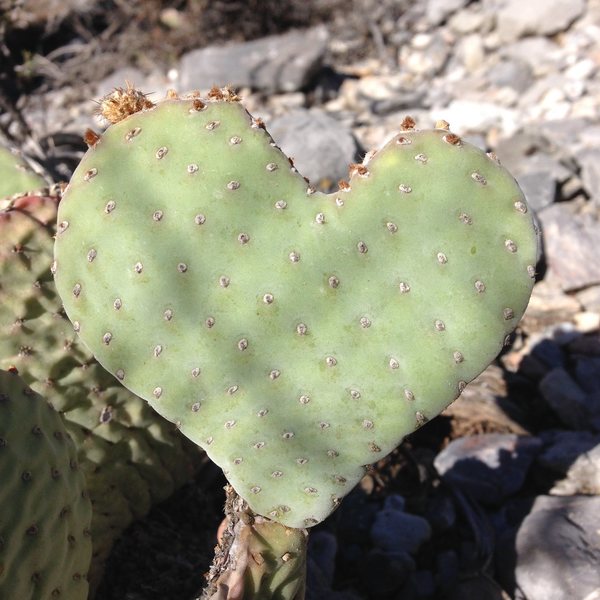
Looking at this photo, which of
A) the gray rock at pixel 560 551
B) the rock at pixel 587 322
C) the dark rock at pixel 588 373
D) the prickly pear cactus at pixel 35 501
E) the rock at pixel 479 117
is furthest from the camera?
the rock at pixel 479 117

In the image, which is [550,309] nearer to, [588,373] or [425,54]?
[588,373]

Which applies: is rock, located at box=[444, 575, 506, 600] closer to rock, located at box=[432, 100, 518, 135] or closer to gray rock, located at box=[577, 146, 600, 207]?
gray rock, located at box=[577, 146, 600, 207]

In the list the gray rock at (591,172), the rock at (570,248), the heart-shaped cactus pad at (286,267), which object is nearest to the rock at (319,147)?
the rock at (570,248)

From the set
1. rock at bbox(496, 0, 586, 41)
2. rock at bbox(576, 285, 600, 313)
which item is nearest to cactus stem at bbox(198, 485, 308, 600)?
rock at bbox(576, 285, 600, 313)

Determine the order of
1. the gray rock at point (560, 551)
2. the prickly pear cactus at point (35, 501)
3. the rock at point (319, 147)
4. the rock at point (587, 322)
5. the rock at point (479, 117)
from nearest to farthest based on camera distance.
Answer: the prickly pear cactus at point (35, 501) < the gray rock at point (560, 551) < the rock at point (587, 322) < the rock at point (319, 147) < the rock at point (479, 117)

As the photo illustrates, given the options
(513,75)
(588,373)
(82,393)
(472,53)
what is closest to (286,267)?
(82,393)

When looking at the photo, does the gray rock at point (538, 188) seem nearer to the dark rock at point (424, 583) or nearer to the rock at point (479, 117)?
the rock at point (479, 117)

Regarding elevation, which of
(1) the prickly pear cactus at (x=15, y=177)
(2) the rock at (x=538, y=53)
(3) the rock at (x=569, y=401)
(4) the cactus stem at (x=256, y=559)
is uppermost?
(1) the prickly pear cactus at (x=15, y=177)
